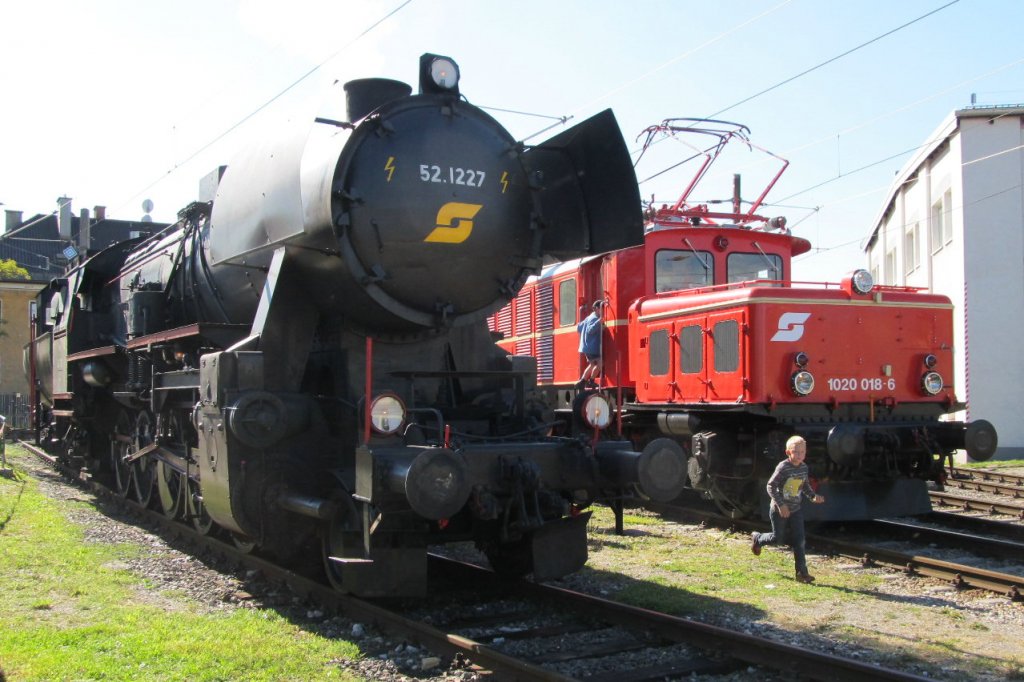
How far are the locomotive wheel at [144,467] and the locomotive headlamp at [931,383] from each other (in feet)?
27.5

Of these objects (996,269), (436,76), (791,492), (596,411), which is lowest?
(791,492)

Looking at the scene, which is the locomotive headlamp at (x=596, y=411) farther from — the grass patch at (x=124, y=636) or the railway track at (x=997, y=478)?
the railway track at (x=997, y=478)

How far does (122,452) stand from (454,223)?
293 inches

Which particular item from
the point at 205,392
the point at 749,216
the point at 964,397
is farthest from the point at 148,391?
the point at 964,397

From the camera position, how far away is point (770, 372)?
9.44m

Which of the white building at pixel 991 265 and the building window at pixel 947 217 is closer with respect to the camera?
the white building at pixel 991 265

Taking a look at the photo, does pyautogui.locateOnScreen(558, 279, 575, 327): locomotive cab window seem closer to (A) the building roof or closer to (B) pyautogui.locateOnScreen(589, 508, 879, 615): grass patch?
(B) pyautogui.locateOnScreen(589, 508, 879, 615): grass patch

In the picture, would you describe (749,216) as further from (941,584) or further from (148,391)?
(148,391)

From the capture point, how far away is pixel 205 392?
6621mm

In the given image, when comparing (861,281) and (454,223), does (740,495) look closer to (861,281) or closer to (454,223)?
(861,281)

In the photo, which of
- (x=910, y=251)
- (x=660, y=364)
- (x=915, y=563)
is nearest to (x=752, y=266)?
(x=660, y=364)

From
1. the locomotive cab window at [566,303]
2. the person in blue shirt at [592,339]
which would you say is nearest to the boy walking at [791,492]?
the person in blue shirt at [592,339]

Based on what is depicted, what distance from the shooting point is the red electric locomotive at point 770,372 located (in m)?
9.46

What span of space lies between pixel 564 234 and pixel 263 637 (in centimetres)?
378
